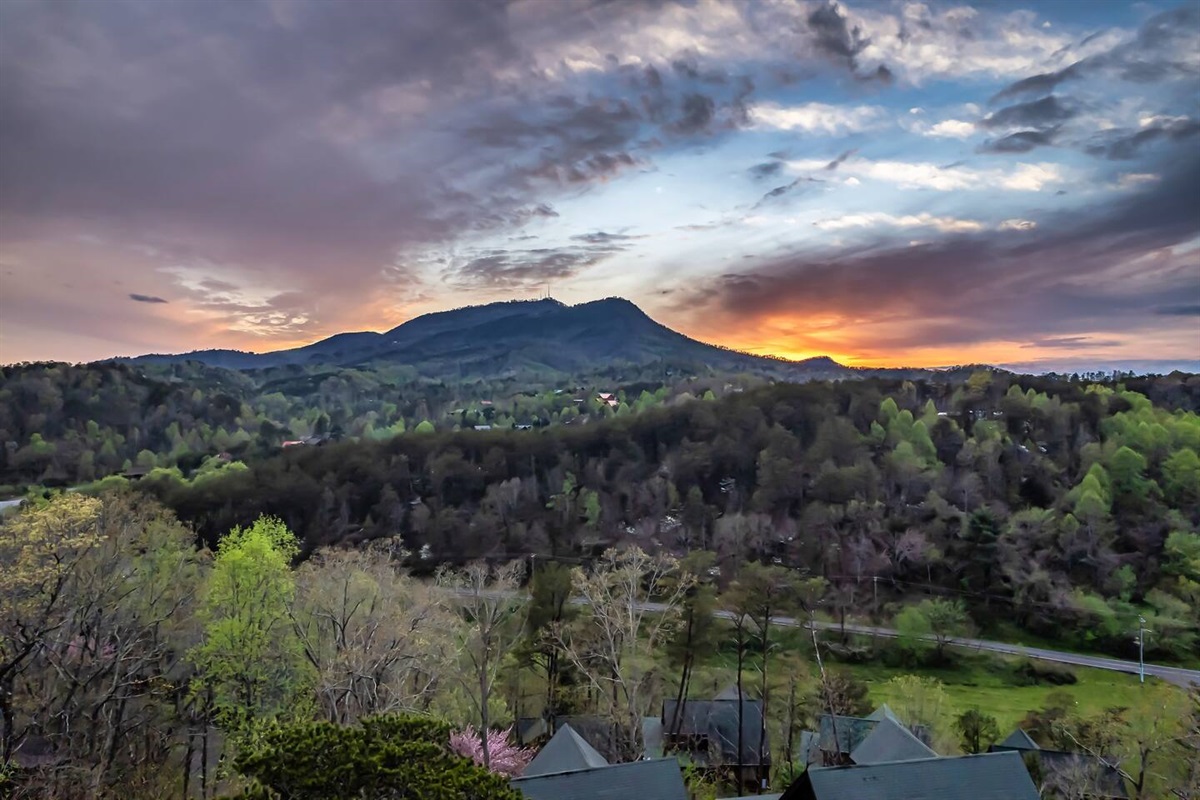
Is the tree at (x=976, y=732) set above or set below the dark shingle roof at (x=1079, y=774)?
below

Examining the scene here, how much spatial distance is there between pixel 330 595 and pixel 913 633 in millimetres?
46476

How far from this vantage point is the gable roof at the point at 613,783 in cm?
1869

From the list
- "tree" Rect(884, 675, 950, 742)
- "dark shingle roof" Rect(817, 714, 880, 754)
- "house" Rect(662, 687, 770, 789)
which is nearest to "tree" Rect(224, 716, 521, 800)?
"house" Rect(662, 687, 770, 789)

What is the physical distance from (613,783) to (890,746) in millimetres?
12202

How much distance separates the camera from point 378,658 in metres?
23.1

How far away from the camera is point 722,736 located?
3250cm

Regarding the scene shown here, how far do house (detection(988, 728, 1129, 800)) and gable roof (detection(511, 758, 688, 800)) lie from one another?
14070mm

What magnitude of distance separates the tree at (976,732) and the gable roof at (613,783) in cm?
2036

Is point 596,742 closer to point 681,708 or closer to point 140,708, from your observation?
point 681,708

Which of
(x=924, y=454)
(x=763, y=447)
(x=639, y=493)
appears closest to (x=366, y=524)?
(x=639, y=493)

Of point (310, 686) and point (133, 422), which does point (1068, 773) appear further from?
point (133, 422)

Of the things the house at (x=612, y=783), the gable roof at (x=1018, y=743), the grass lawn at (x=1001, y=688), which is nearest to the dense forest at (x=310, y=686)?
the gable roof at (x=1018, y=743)

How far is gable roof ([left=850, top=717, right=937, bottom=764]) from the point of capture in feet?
81.1

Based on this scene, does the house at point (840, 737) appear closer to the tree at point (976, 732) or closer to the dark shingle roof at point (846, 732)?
the dark shingle roof at point (846, 732)
